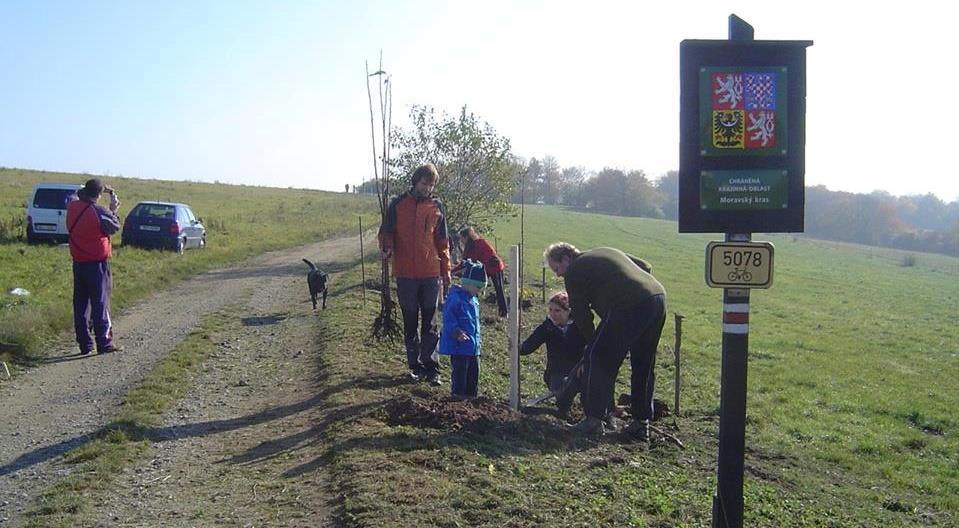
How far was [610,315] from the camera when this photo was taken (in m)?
6.66

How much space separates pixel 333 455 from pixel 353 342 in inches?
176

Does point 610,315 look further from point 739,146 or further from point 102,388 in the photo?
point 102,388

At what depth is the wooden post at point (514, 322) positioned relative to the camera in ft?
24.2

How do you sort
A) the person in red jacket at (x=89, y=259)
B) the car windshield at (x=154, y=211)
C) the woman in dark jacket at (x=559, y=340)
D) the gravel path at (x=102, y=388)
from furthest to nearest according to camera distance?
the car windshield at (x=154, y=211) < the person in red jacket at (x=89, y=259) < the woman in dark jacket at (x=559, y=340) < the gravel path at (x=102, y=388)

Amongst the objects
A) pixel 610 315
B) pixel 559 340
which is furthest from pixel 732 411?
pixel 559 340

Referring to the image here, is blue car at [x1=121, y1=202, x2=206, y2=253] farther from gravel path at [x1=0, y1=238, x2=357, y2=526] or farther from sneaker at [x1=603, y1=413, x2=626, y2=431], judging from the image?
sneaker at [x1=603, y1=413, x2=626, y2=431]

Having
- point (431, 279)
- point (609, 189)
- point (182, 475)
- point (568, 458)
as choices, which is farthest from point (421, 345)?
point (609, 189)

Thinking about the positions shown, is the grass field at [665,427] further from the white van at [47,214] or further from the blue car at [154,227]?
the blue car at [154,227]

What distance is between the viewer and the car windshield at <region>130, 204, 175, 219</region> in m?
22.8

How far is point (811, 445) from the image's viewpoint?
35.1ft

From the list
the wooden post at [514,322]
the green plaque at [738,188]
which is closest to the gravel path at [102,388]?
the wooden post at [514,322]

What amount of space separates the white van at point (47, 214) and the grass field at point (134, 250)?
59 centimetres

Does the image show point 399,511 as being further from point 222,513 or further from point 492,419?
point 492,419

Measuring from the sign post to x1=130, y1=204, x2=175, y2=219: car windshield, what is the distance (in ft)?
67.9
